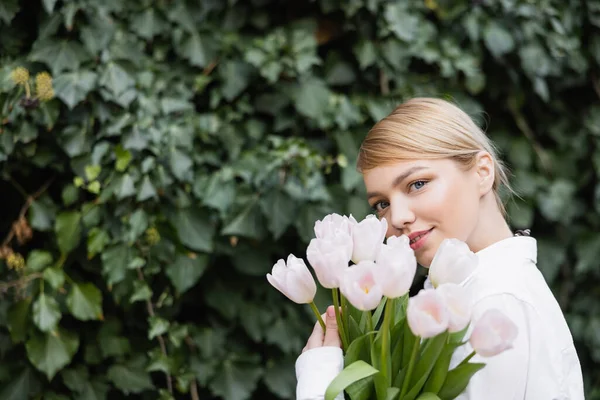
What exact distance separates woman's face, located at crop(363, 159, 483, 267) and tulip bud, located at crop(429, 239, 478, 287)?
0.30 m

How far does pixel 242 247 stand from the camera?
2137 mm

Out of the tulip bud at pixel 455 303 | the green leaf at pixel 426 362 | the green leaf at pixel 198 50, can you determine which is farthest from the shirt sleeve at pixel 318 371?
the green leaf at pixel 198 50

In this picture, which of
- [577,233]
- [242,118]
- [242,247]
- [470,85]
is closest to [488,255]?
[242,247]

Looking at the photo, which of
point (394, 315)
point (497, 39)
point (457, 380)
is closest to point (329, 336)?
point (394, 315)

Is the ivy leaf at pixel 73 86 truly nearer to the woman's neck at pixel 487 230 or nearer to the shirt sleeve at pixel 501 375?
the woman's neck at pixel 487 230

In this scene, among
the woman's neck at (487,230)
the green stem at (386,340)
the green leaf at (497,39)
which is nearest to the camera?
the green stem at (386,340)

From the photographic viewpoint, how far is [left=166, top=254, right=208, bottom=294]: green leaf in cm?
199

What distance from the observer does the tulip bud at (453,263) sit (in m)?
1.00

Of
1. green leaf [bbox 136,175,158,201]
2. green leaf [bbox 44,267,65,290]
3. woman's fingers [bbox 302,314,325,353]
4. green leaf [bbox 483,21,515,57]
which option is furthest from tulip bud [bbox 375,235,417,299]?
green leaf [bbox 483,21,515,57]

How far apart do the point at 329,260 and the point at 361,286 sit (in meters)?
0.06

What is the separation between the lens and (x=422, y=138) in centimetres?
135

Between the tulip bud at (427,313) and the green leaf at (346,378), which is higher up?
the tulip bud at (427,313)

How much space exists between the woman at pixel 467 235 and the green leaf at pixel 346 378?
6 centimetres

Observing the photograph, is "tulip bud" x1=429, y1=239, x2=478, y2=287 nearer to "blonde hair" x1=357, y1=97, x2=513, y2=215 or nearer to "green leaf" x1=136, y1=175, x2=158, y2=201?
"blonde hair" x1=357, y1=97, x2=513, y2=215
